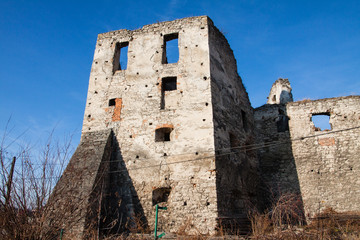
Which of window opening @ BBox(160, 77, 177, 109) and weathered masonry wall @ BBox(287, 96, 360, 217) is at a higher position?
window opening @ BBox(160, 77, 177, 109)

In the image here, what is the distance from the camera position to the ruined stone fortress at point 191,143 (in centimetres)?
833

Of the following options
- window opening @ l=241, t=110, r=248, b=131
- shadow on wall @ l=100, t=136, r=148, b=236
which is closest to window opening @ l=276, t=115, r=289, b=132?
window opening @ l=241, t=110, r=248, b=131

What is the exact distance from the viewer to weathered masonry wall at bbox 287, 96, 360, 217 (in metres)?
10.4

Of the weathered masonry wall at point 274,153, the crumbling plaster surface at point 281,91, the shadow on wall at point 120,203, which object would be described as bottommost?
the shadow on wall at point 120,203

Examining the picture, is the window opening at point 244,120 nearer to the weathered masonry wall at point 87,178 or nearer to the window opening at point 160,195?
the window opening at point 160,195

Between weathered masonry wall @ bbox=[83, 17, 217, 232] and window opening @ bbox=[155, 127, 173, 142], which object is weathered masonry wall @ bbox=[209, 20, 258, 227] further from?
window opening @ bbox=[155, 127, 173, 142]

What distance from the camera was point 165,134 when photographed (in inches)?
389

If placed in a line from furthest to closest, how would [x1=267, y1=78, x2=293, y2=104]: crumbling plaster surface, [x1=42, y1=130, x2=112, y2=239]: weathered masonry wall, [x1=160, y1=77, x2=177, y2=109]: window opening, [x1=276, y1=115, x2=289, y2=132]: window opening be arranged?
[x1=267, y1=78, x2=293, y2=104]: crumbling plaster surface < [x1=276, y1=115, x2=289, y2=132]: window opening < [x1=160, y1=77, x2=177, y2=109]: window opening < [x1=42, y1=130, x2=112, y2=239]: weathered masonry wall

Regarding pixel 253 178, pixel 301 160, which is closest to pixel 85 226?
pixel 253 178

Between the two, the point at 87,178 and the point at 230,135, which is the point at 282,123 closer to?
the point at 230,135

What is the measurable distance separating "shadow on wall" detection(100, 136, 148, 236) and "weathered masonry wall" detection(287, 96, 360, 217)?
600cm

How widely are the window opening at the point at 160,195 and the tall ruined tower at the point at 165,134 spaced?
29mm

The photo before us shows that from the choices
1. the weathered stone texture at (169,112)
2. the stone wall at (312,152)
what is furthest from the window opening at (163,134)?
the stone wall at (312,152)

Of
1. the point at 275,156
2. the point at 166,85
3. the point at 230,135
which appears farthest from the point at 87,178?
the point at 275,156
